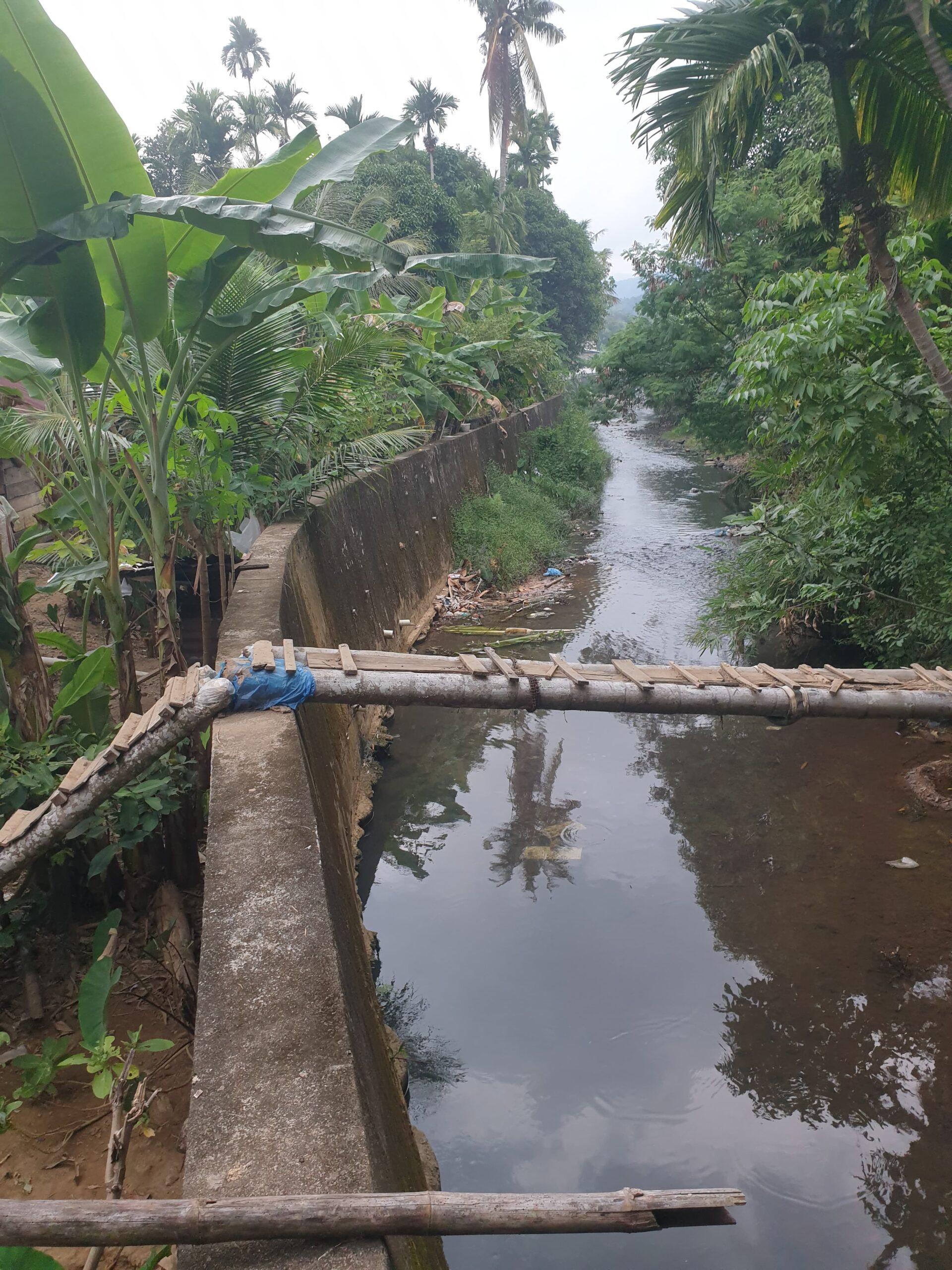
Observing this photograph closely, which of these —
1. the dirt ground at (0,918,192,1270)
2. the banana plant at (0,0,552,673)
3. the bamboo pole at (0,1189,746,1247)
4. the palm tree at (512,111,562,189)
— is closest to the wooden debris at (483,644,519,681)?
the banana plant at (0,0,552,673)

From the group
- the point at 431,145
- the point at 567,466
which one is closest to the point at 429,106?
the point at 431,145

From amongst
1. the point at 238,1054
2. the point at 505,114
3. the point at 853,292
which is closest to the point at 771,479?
the point at 853,292

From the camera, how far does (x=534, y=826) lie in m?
5.25

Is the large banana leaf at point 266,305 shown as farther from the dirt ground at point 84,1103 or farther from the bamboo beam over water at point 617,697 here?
the dirt ground at point 84,1103

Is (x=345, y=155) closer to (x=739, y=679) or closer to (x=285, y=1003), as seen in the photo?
(x=739, y=679)

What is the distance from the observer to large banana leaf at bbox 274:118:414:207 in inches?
114

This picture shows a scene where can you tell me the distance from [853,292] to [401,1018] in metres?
4.94

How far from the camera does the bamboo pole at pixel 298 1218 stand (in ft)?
4.40

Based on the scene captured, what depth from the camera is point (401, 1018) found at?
12.2 ft

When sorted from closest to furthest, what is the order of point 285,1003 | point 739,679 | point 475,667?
1. point 285,1003
2. point 475,667
3. point 739,679

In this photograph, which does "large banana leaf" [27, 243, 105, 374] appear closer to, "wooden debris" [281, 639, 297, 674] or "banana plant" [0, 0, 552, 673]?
"banana plant" [0, 0, 552, 673]

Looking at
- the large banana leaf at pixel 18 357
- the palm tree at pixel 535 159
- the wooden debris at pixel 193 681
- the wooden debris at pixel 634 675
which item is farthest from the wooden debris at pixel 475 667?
the palm tree at pixel 535 159

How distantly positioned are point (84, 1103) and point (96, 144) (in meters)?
2.73

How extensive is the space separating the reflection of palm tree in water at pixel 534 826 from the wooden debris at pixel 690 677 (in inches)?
68.0
